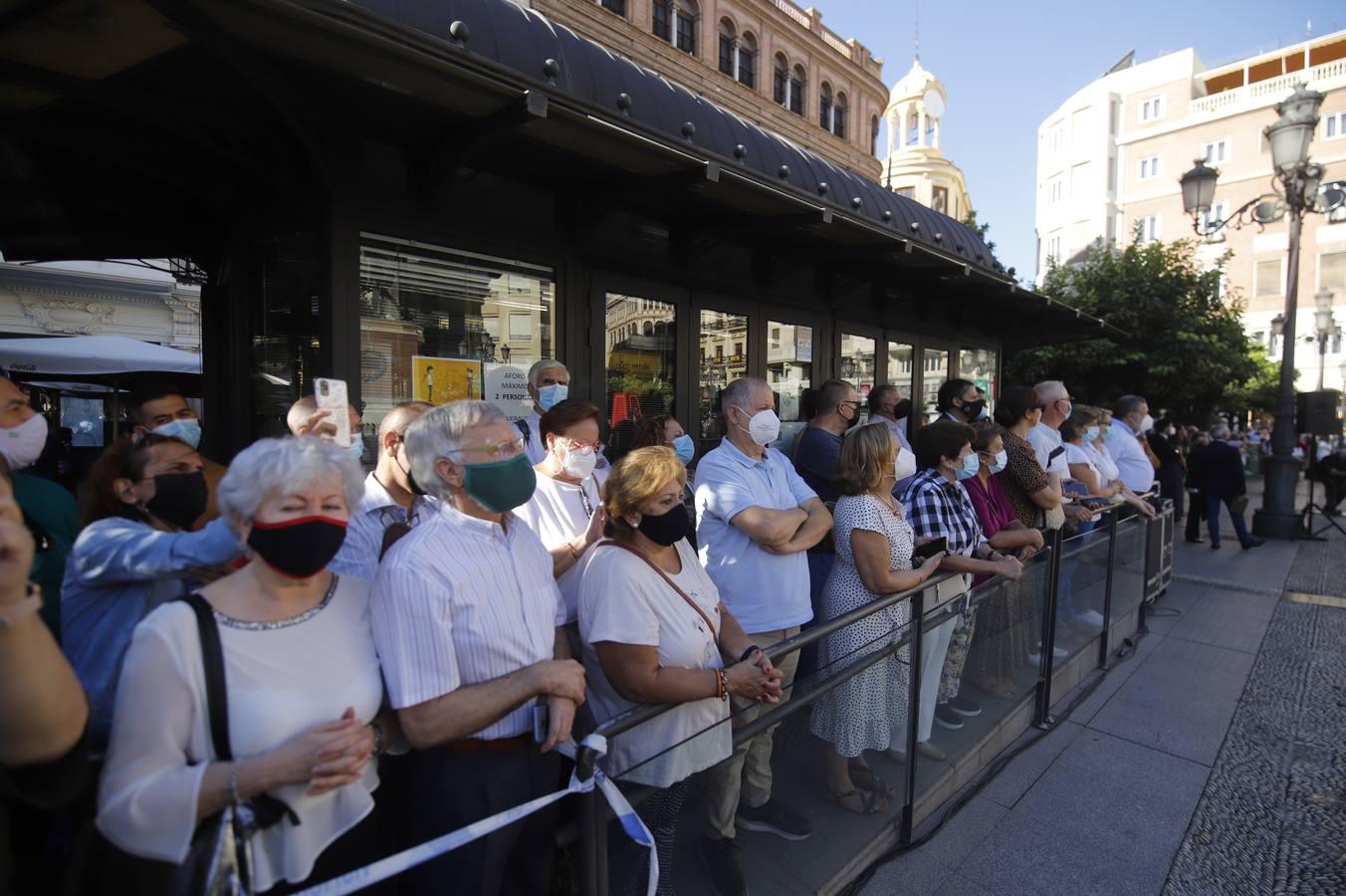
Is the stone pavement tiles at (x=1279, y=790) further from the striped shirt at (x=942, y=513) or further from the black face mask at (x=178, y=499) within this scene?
the black face mask at (x=178, y=499)

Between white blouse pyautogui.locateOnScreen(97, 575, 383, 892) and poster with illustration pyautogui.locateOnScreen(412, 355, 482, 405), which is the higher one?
Result: poster with illustration pyautogui.locateOnScreen(412, 355, 482, 405)

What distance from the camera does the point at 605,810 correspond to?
1761 millimetres

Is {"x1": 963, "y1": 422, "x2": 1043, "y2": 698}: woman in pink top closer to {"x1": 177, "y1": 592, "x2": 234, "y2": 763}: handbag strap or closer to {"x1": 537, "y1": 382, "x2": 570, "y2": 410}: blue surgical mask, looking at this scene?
{"x1": 537, "y1": 382, "x2": 570, "y2": 410}: blue surgical mask

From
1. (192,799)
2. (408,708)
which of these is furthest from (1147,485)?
(192,799)

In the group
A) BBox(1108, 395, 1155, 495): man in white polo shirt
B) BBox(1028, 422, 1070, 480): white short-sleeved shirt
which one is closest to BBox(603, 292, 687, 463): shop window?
BBox(1028, 422, 1070, 480): white short-sleeved shirt

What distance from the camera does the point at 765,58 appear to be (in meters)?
24.6

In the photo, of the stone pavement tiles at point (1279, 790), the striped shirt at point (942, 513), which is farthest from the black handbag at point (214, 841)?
the stone pavement tiles at point (1279, 790)

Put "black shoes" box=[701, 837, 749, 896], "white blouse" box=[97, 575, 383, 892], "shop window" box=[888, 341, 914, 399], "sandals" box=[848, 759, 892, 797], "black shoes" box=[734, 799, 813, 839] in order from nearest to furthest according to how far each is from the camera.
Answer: "white blouse" box=[97, 575, 383, 892] → "black shoes" box=[701, 837, 749, 896] → "black shoes" box=[734, 799, 813, 839] → "sandals" box=[848, 759, 892, 797] → "shop window" box=[888, 341, 914, 399]

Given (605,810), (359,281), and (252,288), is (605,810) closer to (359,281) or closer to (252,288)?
(359,281)

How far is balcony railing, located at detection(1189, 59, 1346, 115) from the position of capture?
3856 cm

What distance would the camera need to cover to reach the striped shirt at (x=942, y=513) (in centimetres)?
365

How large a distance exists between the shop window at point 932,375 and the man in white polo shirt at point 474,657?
27.8 ft

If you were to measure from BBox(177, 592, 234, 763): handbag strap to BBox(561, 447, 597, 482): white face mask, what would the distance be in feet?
5.29

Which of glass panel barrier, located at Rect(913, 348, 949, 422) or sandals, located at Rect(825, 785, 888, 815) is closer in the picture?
sandals, located at Rect(825, 785, 888, 815)
